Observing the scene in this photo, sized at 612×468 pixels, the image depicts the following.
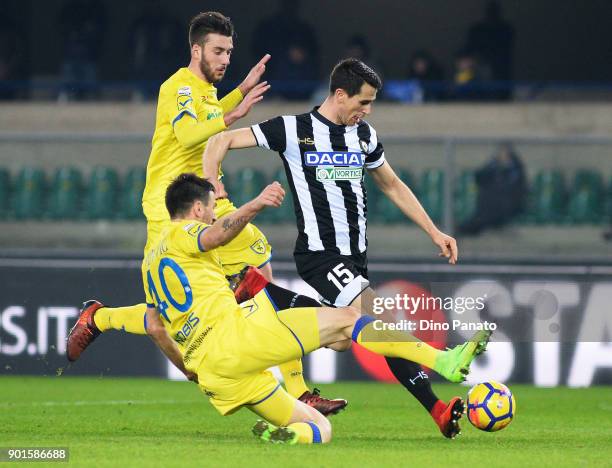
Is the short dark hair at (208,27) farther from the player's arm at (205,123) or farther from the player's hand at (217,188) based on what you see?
the player's hand at (217,188)

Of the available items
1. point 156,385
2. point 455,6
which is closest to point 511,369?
point 156,385

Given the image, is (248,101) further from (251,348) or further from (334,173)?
(251,348)

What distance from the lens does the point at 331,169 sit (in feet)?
25.0

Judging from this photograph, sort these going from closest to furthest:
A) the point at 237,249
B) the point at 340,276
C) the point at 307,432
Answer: the point at 307,432, the point at 340,276, the point at 237,249

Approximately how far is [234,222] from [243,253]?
1608 mm

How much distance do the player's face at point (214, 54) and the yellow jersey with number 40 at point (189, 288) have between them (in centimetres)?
140

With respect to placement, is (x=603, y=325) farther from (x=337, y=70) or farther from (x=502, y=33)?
(x=502, y=33)

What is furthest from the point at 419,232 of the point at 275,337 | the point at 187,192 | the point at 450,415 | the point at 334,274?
the point at 275,337

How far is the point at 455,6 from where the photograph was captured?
61.5ft

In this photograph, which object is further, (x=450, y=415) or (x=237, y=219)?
(x=450, y=415)

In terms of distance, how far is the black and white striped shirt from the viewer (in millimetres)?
7609

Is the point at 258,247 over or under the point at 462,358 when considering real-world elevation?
over

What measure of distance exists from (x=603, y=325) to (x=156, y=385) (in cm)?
375

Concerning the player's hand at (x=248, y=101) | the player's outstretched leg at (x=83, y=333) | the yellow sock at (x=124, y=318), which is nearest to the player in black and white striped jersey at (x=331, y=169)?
the player's hand at (x=248, y=101)
